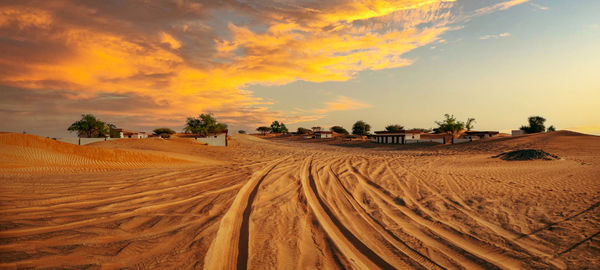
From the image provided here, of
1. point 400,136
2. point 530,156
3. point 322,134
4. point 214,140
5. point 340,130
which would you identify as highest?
point 340,130

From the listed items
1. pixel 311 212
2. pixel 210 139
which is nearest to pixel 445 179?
pixel 311 212

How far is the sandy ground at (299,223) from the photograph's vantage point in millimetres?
4000

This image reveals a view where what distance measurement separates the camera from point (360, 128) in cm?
8806

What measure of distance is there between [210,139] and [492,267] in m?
36.7

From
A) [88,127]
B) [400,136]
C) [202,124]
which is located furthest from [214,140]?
[400,136]

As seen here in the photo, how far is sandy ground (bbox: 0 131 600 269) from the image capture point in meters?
4.00

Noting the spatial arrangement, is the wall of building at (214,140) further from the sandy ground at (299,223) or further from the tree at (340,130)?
the tree at (340,130)

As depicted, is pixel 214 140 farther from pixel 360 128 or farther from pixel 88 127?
pixel 360 128

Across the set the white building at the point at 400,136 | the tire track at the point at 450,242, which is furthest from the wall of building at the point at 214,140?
the white building at the point at 400,136

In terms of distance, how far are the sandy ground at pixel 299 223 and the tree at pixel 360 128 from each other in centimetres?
7706

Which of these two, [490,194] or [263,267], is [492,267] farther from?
[490,194]

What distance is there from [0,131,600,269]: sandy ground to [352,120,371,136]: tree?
77.1 metres

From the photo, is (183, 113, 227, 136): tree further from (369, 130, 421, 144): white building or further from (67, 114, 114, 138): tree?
(369, 130, 421, 144): white building

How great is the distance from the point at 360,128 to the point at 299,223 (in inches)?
3357
